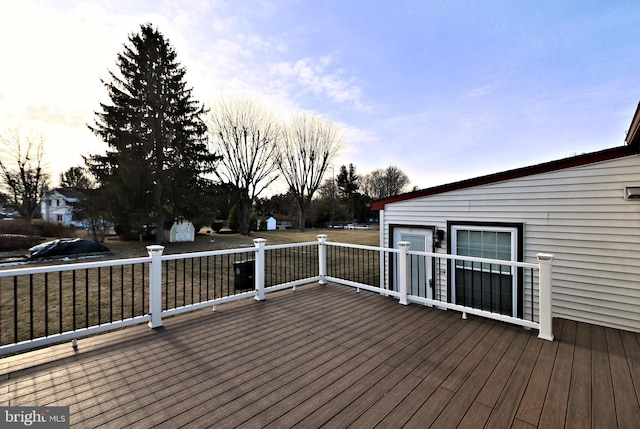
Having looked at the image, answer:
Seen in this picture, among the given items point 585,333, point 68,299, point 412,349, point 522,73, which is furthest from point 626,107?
point 68,299

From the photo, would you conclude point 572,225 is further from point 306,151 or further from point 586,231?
point 306,151

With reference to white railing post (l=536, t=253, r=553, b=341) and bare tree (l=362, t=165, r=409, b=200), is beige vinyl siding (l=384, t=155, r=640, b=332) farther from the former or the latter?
bare tree (l=362, t=165, r=409, b=200)

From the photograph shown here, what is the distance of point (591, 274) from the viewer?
3609 millimetres

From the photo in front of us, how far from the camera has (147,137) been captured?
1418 centimetres

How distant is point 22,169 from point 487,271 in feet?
77.8

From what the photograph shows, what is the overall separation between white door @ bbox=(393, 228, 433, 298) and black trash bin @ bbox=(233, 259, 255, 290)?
9.20 feet

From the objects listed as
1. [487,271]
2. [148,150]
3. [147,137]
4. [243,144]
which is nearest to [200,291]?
[487,271]

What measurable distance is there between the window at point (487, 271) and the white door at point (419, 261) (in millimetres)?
424

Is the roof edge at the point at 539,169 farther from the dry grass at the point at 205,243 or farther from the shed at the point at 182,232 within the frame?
the shed at the point at 182,232

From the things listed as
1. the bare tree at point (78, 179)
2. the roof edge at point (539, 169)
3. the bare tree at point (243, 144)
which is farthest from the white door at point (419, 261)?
the bare tree at point (243, 144)

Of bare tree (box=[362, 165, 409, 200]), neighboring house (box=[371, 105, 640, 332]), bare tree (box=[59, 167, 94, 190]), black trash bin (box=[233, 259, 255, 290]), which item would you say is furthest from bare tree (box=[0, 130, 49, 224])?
bare tree (box=[362, 165, 409, 200])

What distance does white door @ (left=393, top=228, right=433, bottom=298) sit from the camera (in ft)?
16.6

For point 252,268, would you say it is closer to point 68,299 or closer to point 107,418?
point 107,418

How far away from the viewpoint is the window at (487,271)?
13.6ft
